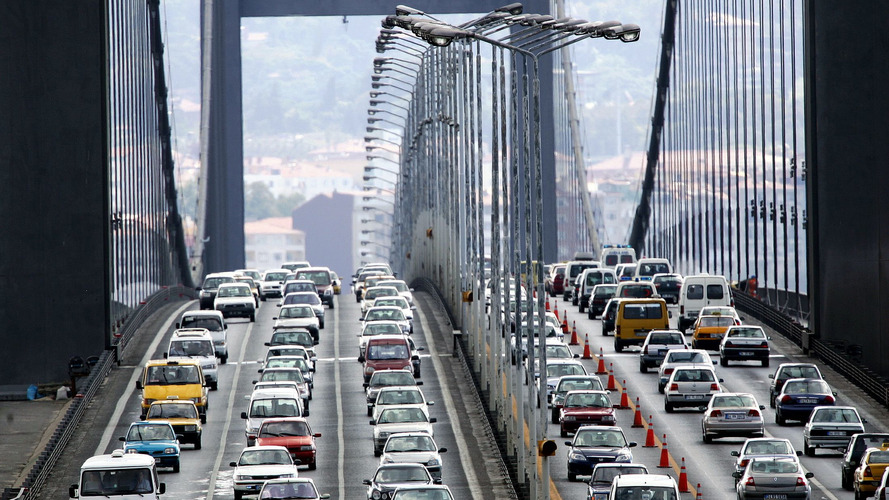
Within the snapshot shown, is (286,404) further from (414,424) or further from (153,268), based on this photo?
(153,268)

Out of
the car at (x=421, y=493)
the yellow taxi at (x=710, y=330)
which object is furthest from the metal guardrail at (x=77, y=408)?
the yellow taxi at (x=710, y=330)

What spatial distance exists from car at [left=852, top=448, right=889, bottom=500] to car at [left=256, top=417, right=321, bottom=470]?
1217cm

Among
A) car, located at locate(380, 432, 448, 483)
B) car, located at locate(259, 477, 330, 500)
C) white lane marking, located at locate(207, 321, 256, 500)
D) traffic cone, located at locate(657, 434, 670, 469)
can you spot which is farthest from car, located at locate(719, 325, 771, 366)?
car, located at locate(259, 477, 330, 500)

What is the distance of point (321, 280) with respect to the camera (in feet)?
270

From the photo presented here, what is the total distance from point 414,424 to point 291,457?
450 cm

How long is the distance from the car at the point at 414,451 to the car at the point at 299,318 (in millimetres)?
27543

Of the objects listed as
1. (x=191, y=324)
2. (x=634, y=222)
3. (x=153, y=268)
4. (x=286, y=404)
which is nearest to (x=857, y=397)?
(x=286, y=404)

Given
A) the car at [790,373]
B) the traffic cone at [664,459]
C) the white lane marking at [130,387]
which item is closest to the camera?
the traffic cone at [664,459]

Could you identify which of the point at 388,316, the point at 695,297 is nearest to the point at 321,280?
the point at 388,316

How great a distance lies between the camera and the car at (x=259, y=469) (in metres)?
32.9

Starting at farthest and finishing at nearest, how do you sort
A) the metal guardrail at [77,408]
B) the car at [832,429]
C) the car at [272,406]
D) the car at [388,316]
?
the car at [388,316]
the car at [272,406]
the car at [832,429]
the metal guardrail at [77,408]

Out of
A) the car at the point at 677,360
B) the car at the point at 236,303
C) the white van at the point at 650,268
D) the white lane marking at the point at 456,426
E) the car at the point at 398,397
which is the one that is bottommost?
the white lane marking at the point at 456,426

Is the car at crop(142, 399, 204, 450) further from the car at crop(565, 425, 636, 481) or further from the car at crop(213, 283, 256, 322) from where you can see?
the car at crop(213, 283, 256, 322)

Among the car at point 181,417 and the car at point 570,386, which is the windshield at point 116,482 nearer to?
the car at point 181,417
